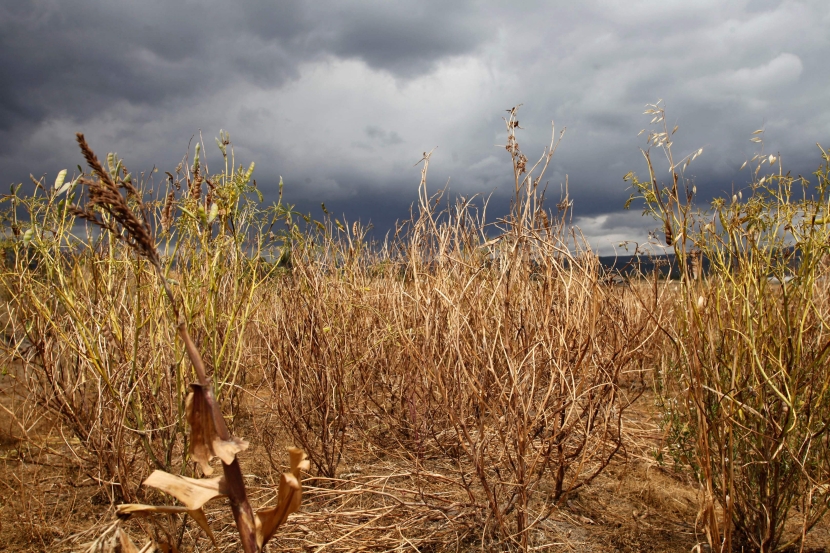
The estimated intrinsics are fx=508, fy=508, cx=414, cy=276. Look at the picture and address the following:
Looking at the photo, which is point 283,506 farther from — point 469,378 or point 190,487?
point 469,378

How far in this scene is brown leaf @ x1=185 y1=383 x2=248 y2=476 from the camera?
74 centimetres

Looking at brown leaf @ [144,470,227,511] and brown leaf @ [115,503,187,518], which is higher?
brown leaf @ [144,470,227,511]

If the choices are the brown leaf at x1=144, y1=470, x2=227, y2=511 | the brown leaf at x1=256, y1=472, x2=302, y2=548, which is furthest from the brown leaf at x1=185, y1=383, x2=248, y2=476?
the brown leaf at x1=256, y1=472, x2=302, y2=548

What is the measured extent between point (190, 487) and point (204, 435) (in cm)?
17

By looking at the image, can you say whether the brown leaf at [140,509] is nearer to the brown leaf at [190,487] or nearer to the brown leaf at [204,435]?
the brown leaf at [190,487]

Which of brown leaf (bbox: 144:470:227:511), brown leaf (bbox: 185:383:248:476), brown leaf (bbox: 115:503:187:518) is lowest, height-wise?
brown leaf (bbox: 115:503:187:518)

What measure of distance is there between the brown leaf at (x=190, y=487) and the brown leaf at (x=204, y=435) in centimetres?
7

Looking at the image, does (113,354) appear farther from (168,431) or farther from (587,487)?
(587,487)

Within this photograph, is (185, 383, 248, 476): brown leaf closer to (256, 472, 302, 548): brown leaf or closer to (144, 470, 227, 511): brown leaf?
(144, 470, 227, 511): brown leaf

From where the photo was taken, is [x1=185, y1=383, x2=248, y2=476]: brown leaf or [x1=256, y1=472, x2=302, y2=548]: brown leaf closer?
[x1=185, y1=383, x2=248, y2=476]: brown leaf

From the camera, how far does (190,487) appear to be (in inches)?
35.3

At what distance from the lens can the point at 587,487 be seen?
Result: 2752 mm

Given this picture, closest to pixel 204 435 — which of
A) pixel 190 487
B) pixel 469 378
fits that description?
pixel 190 487

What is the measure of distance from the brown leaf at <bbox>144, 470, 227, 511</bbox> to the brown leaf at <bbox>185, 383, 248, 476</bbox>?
66 millimetres
